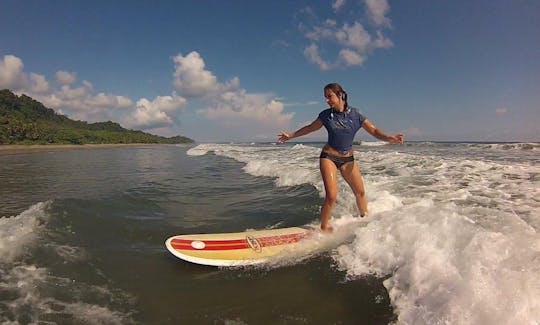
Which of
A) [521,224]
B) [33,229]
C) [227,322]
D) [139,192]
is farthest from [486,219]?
[139,192]

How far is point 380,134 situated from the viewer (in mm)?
6773

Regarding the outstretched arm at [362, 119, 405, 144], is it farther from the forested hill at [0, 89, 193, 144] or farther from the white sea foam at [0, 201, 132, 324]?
the forested hill at [0, 89, 193, 144]

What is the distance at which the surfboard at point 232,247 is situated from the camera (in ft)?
18.3

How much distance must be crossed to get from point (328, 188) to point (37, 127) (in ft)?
246

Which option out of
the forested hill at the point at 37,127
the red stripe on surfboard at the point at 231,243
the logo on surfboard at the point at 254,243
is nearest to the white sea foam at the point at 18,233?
the red stripe on surfboard at the point at 231,243

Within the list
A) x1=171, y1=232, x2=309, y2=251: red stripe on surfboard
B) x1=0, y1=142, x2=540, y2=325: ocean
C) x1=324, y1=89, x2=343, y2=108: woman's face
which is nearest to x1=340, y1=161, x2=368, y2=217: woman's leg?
x1=0, y1=142, x2=540, y2=325: ocean

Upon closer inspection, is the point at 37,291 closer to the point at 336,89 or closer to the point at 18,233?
the point at 18,233

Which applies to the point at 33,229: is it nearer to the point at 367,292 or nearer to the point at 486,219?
the point at 367,292

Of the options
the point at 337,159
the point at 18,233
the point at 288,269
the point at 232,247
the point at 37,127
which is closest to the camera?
the point at 288,269

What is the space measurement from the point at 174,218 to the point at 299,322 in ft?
18.1

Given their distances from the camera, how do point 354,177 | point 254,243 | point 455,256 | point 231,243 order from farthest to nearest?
point 354,177
point 254,243
point 231,243
point 455,256

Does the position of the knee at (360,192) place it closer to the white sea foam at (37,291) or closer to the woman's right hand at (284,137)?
the woman's right hand at (284,137)

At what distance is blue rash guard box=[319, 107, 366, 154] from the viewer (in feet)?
21.7

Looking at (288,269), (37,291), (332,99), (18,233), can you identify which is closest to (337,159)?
(332,99)
